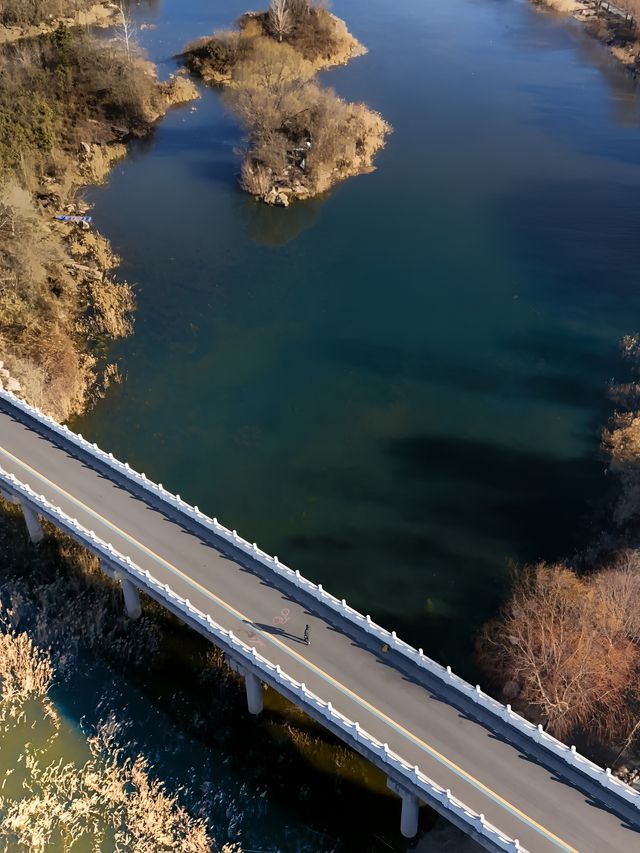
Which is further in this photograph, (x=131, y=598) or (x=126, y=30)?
(x=126, y=30)

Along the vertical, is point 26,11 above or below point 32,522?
above

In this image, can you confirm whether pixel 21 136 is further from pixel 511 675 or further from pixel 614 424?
pixel 511 675

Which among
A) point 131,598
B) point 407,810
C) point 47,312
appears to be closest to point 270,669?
point 407,810

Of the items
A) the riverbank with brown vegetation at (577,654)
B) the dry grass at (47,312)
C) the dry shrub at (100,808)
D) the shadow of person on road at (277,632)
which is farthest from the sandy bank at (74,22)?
the riverbank with brown vegetation at (577,654)

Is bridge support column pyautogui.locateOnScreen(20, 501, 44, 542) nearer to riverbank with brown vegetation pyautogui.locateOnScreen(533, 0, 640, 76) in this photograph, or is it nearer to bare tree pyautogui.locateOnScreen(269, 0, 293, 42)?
bare tree pyautogui.locateOnScreen(269, 0, 293, 42)

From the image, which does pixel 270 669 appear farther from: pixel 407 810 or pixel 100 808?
pixel 100 808

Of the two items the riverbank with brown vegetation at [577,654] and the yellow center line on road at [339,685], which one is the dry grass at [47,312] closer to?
the yellow center line on road at [339,685]
